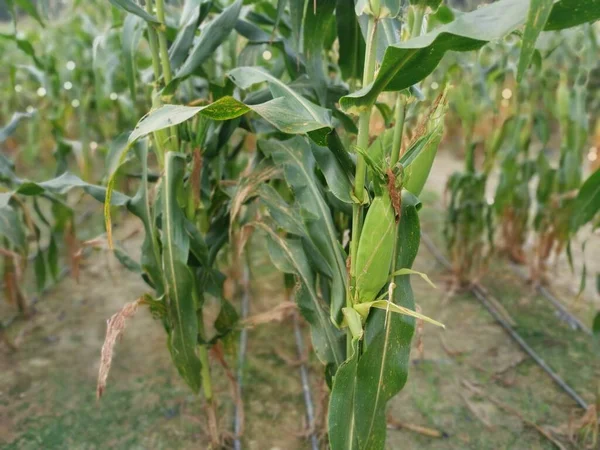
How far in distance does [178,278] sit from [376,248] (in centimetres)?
62

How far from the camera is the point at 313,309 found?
1350 mm

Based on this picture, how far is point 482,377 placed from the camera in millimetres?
2240

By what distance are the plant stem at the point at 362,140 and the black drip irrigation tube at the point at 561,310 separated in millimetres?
1964

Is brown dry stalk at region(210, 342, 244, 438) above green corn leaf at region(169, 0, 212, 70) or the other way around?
the other way around

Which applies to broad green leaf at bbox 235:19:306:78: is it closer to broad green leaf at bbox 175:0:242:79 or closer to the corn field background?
the corn field background

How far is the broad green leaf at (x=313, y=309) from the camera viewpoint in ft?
4.35

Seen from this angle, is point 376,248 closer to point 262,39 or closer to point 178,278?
point 178,278

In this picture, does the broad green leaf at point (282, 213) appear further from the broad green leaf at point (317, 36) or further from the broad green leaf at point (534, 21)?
the broad green leaf at point (534, 21)

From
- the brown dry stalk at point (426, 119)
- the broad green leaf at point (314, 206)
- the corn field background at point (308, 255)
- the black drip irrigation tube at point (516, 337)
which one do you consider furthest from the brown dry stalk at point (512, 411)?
the brown dry stalk at point (426, 119)

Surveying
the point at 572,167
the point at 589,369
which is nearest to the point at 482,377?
the point at 589,369

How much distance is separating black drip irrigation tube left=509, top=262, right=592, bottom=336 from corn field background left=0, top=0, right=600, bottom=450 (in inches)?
0.6

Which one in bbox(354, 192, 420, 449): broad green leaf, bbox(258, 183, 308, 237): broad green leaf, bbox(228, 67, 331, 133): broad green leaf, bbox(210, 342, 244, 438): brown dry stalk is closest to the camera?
bbox(228, 67, 331, 133): broad green leaf

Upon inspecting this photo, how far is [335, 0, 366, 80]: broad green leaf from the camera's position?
1.38m

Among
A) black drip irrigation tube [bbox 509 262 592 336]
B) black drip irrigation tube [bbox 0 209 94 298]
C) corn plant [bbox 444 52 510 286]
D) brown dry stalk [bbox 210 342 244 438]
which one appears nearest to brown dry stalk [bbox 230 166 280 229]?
brown dry stalk [bbox 210 342 244 438]
